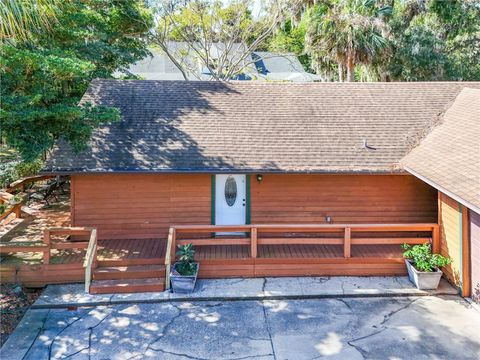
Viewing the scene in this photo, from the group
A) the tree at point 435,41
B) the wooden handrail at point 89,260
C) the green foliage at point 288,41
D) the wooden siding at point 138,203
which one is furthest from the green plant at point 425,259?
the green foliage at point 288,41

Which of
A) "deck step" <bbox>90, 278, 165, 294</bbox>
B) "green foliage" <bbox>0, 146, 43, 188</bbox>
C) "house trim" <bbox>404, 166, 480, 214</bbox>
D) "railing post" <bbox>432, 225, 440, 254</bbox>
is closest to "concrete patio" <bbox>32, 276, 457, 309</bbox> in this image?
"deck step" <bbox>90, 278, 165, 294</bbox>

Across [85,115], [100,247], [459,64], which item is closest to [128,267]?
[100,247]

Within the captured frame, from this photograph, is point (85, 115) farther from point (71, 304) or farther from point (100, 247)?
point (71, 304)

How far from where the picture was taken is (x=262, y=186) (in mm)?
10000

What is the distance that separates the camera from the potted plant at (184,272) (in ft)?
25.5

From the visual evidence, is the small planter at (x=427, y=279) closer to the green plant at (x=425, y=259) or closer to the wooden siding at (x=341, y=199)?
the green plant at (x=425, y=259)

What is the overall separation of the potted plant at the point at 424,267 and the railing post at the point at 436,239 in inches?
14.3

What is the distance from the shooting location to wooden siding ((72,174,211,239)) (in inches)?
385

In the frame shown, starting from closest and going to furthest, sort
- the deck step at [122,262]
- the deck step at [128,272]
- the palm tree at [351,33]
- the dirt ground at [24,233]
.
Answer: the dirt ground at [24,233], the deck step at [128,272], the deck step at [122,262], the palm tree at [351,33]

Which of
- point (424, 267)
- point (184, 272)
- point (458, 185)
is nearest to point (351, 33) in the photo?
point (458, 185)

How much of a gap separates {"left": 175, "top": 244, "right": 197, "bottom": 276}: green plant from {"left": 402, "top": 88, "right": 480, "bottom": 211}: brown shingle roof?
16.4 feet

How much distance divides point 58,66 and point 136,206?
3.82 meters

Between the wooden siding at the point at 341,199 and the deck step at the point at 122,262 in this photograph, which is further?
the wooden siding at the point at 341,199

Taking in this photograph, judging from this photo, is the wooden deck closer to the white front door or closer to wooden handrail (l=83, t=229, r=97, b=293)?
wooden handrail (l=83, t=229, r=97, b=293)
